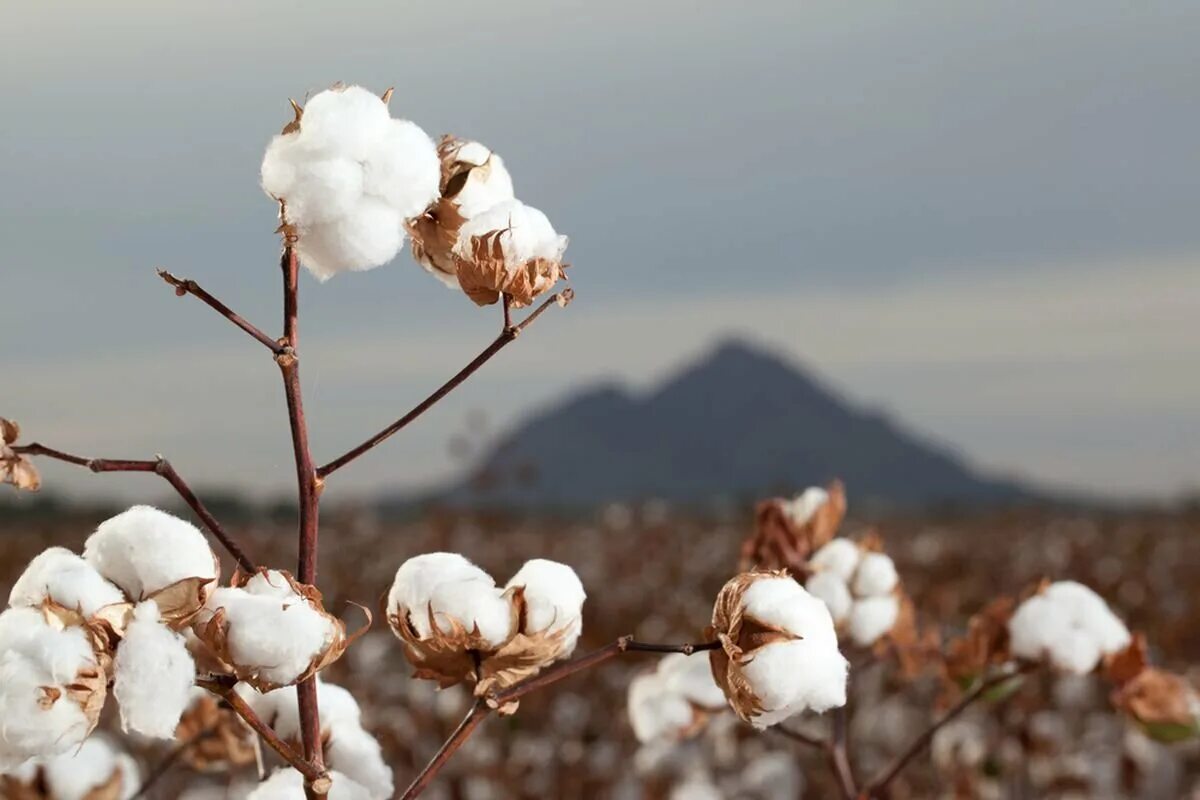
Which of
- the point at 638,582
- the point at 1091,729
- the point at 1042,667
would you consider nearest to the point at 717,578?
the point at 638,582

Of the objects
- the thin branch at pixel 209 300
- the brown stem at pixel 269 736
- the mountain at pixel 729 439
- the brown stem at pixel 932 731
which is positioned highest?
the thin branch at pixel 209 300

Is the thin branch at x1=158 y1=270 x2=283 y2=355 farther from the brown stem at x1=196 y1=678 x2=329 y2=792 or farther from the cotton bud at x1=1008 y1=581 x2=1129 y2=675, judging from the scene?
the cotton bud at x1=1008 y1=581 x2=1129 y2=675

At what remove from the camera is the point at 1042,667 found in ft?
4.01

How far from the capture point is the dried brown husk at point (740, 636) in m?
0.76

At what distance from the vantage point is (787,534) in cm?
114

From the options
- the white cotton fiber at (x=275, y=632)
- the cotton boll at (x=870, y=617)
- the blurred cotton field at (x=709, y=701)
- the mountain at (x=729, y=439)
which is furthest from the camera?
the mountain at (x=729, y=439)

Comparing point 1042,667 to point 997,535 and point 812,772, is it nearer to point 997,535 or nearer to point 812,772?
point 812,772

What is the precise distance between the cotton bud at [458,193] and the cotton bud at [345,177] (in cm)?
4

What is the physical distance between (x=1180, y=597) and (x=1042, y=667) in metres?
6.68

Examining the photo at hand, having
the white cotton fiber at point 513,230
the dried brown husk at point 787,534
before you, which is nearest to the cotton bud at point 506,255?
the white cotton fiber at point 513,230

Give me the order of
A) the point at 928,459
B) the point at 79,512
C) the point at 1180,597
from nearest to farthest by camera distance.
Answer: the point at 1180,597 < the point at 79,512 < the point at 928,459

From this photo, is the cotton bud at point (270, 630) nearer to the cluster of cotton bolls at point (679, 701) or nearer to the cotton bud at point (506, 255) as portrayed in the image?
the cotton bud at point (506, 255)

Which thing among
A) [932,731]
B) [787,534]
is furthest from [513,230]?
[932,731]

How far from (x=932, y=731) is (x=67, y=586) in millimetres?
713
